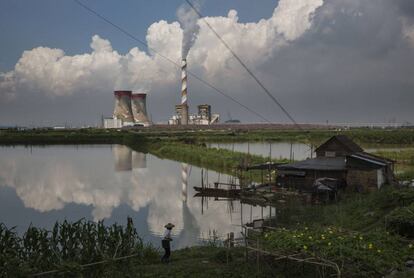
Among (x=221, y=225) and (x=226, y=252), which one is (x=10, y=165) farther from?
(x=226, y=252)

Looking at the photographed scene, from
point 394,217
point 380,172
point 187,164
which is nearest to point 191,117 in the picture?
point 187,164

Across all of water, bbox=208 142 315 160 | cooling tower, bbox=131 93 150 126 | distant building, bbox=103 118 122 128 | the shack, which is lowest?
water, bbox=208 142 315 160

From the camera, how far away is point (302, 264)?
752 cm

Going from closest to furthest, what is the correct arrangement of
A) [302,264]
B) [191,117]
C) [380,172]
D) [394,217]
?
[302,264]
[394,217]
[380,172]
[191,117]

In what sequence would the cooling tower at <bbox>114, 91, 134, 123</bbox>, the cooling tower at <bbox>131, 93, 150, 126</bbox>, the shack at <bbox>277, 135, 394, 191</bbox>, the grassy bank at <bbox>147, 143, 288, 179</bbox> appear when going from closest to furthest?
the shack at <bbox>277, 135, 394, 191</bbox> → the grassy bank at <bbox>147, 143, 288, 179</bbox> → the cooling tower at <bbox>114, 91, 134, 123</bbox> → the cooling tower at <bbox>131, 93, 150, 126</bbox>

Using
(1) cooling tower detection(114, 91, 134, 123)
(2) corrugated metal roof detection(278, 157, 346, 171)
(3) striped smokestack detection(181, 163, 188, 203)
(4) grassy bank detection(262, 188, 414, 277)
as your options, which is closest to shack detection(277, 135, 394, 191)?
(2) corrugated metal roof detection(278, 157, 346, 171)

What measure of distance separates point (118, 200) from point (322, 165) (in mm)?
8718

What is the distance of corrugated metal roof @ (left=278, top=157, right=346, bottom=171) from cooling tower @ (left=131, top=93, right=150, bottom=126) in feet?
218

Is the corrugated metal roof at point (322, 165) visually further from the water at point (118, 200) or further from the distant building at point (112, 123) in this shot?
the distant building at point (112, 123)

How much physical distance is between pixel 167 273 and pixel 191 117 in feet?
294

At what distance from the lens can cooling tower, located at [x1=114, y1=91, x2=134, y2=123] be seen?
7994 centimetres

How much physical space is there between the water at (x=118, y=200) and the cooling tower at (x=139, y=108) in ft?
167

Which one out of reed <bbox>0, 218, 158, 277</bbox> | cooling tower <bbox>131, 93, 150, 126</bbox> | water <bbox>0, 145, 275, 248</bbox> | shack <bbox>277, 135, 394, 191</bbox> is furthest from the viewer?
cooling tower <bbox>131, 93, 150, 126</bbox>

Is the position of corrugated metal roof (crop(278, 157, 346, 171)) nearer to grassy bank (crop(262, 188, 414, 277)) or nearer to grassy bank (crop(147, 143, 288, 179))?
grassy bank (crop(147, 143, 288, 179))
